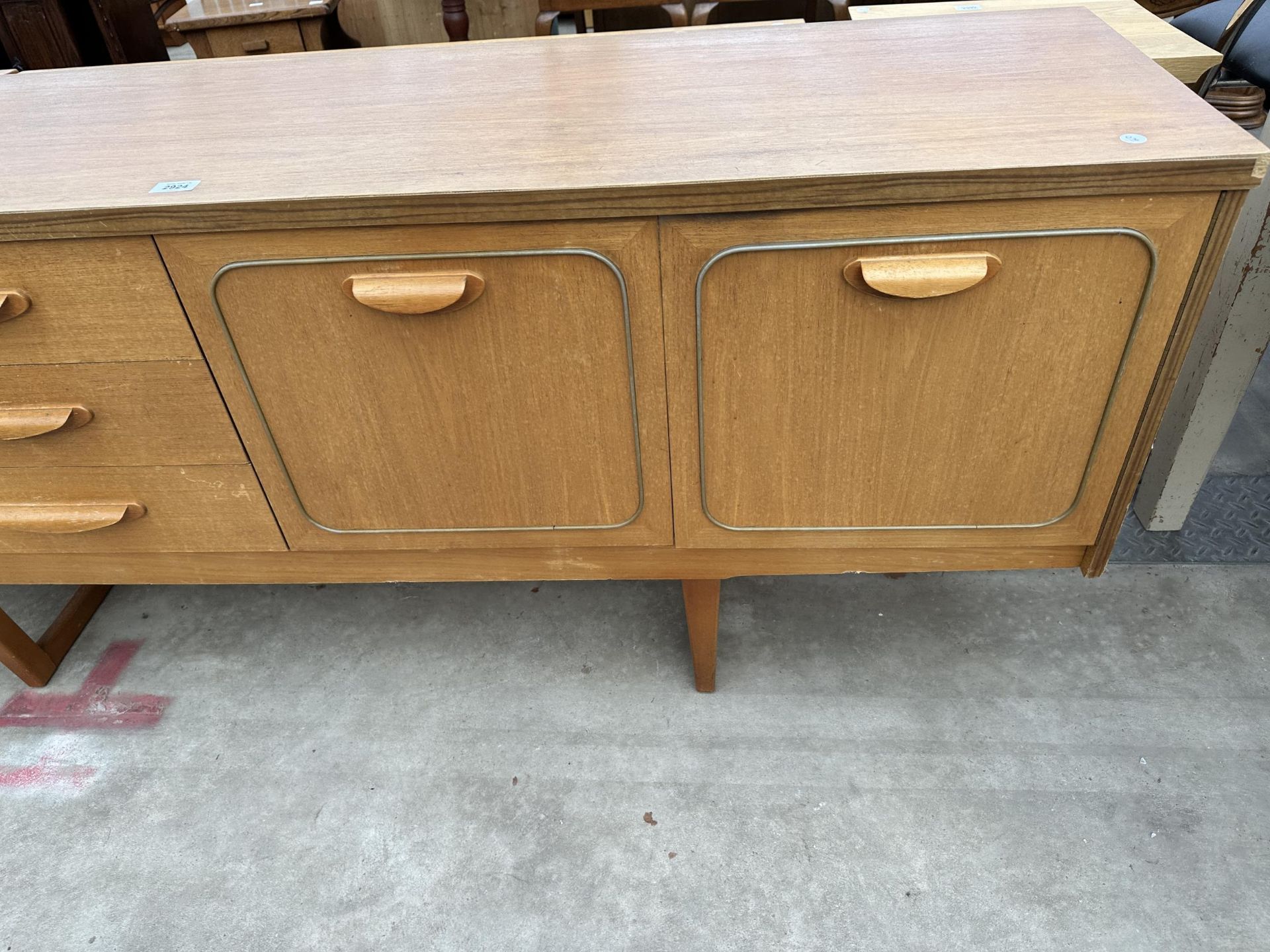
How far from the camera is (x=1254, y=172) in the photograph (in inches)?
29.3

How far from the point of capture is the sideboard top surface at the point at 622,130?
777 mm

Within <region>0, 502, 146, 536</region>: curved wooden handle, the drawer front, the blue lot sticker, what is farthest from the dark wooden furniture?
the blue lot sticker

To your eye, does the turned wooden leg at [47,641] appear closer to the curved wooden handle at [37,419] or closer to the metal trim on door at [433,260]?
the curved wooden handle at [37,419]

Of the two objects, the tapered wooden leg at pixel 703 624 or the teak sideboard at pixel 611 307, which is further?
the tapered wooden leg at pixel 703 624

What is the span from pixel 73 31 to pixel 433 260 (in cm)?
355

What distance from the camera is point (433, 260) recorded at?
0.85 metres

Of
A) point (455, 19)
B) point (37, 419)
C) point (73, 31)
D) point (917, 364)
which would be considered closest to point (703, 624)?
point (917, 364)

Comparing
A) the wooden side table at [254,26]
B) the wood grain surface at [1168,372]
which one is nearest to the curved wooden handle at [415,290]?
the wood grain surface at [1168,372]

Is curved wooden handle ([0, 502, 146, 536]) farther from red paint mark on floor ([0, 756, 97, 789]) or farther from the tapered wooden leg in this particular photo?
the tapered wooden leg

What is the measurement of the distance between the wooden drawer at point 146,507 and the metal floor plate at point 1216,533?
1406 millimetres

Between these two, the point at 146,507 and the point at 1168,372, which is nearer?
the point at 1168,372

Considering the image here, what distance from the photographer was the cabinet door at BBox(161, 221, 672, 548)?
2.78 ft

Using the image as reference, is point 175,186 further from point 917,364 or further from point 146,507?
point 917,364

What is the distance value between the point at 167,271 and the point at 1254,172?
1063 mm
